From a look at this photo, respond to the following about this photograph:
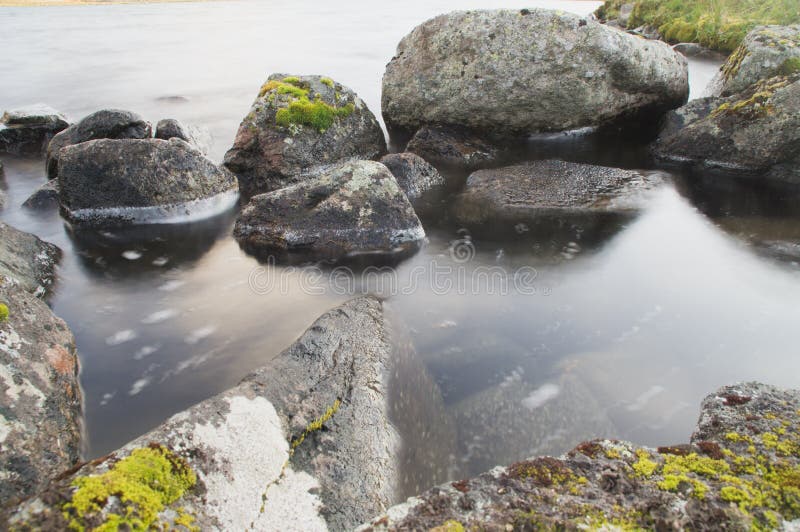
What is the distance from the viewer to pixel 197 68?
2427 centimetres

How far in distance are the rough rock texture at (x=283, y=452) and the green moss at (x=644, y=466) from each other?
1.70 metres

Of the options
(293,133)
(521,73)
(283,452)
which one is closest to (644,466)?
(283,452)

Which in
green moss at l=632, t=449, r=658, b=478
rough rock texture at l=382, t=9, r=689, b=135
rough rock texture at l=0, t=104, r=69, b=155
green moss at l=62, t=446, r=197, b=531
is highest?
rough rock texture at l=382, t=9, r=689, b=135

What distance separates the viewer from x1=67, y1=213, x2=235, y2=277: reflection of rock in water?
731 cm

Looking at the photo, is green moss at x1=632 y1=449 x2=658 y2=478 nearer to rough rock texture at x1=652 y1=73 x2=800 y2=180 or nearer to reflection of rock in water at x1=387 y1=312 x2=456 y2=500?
reflection of rock in water at x1=387 y1=312 x2=456 y2=500

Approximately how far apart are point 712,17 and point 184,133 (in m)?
23.7

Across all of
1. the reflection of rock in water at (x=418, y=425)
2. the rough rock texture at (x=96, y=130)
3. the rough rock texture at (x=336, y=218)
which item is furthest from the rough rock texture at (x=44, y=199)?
the reflection of rock in water at (x=418, y=425)

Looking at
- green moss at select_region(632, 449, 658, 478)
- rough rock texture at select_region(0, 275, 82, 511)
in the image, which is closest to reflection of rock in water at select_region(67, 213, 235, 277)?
rough rock texture at select_region(0, 275, 82, 511)

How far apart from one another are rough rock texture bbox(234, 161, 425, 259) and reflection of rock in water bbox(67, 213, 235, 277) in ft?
2.31

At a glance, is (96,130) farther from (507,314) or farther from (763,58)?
(763,58)

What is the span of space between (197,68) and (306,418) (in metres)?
24.7

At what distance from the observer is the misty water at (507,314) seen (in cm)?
475

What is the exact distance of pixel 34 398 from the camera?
12.8 feet

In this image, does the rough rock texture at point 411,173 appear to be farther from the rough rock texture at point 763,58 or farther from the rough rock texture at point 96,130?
the rough rock texture at point 763,58
